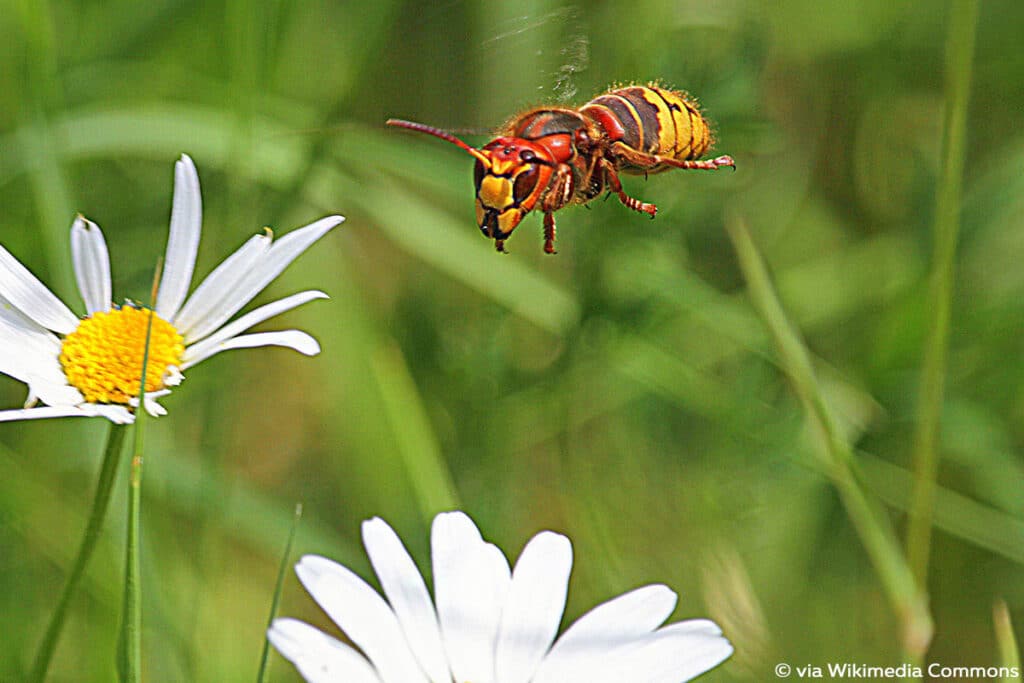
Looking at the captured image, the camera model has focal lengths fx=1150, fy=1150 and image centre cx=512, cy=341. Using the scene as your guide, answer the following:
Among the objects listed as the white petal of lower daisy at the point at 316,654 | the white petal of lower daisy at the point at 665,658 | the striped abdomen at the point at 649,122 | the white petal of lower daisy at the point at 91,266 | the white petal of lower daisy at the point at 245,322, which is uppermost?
the striped abdomen at the point at 649,122

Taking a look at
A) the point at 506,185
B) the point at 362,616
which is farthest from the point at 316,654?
the point at 506,185

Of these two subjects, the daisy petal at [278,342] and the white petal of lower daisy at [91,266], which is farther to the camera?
the white petal of lower daisy at [91,266]

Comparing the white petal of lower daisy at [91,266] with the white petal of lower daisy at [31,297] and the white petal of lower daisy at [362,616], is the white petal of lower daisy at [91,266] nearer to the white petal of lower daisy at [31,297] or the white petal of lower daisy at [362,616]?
the white petal of lower daisy at [31,297]

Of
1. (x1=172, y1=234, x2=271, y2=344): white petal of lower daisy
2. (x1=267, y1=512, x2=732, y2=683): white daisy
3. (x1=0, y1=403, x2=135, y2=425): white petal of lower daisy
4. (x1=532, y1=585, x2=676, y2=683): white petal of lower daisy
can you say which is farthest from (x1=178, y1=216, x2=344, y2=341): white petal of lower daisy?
(x1=532, y1=585, x2=676, y2=683): white petal of lower daisy

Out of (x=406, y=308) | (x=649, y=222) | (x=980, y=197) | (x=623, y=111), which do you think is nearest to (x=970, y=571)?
(x=980, y=197)

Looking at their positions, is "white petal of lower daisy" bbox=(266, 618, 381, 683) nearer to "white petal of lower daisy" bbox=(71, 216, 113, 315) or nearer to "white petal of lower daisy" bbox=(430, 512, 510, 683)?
"white petal of lower daisy" bbox=(430, 512, 510, 683)

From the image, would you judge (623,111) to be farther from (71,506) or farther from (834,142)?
(834,142)

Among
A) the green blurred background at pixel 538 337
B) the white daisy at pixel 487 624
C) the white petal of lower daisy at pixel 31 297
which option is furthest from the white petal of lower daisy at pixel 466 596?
the green blurred background at pixel 538 337

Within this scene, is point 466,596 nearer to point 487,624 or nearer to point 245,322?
point 487,624
